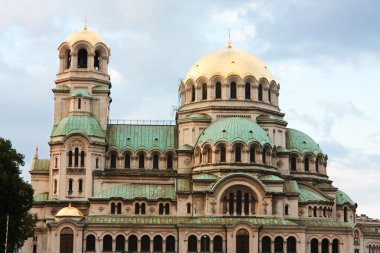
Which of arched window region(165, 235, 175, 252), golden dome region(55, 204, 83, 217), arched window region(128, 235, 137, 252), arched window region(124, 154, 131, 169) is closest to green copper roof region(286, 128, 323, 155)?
arched window region(124, 154, 131, 169)

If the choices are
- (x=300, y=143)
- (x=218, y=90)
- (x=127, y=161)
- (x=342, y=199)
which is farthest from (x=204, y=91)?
(x=342, y=199)

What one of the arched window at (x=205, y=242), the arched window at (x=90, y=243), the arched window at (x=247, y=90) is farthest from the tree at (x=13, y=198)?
the arched window at (x=247, y=90)

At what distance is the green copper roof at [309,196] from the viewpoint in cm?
9603

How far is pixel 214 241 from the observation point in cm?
9000

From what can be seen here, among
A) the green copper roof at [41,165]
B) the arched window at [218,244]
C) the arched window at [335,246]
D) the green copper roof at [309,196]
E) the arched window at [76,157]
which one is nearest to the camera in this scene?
the arched window at [218,244]

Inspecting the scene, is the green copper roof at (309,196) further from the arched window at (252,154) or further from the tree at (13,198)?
the tree at (13,198)

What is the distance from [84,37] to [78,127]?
12.2 m

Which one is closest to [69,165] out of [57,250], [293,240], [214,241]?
[57,250]

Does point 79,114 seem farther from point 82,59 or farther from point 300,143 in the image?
point 300,143

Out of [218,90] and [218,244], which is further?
[218,90]

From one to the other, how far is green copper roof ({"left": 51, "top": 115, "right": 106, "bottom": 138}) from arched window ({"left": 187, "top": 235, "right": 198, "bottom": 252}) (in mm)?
16894

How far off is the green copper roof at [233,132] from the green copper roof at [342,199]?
1235 cm

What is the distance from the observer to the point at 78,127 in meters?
97.1

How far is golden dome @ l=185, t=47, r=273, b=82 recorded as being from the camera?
10319 cm
